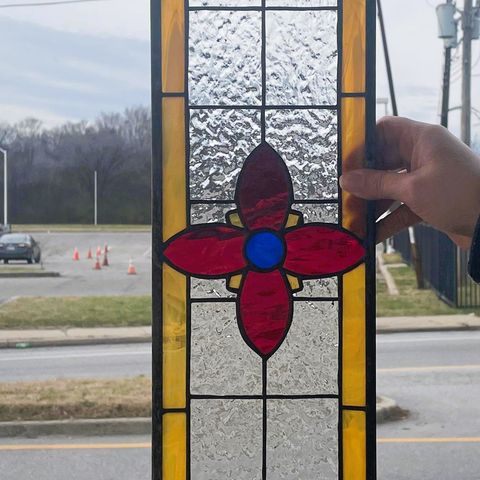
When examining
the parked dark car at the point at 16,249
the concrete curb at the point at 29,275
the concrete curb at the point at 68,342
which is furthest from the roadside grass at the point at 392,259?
the concrete curb at the point at 68,342

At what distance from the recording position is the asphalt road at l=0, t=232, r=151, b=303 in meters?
19.2

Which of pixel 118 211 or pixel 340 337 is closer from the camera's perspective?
pixel 340 337

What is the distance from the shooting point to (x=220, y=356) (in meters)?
2.14

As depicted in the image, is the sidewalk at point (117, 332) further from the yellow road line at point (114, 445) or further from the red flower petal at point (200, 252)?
the red flower petal at point (200, 252)

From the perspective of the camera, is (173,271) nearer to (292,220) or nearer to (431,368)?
(292,220)

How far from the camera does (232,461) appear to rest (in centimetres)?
213

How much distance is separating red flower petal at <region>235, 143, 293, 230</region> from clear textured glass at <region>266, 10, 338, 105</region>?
15cm

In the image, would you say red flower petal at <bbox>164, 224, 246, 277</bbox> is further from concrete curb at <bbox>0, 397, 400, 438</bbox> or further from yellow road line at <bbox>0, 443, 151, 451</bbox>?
concrete curb at <bbox>0, 397, 400, 438</bbox>

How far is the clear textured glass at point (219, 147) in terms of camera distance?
215cm

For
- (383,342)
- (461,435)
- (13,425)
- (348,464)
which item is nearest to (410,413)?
(461,435)

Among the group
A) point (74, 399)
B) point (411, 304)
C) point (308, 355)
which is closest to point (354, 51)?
point (308, 355)

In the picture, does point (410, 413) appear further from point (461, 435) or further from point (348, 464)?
point (348, 464)

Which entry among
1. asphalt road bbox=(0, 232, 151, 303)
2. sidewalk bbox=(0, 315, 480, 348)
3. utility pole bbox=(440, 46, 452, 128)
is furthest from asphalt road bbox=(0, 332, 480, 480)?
asphalt road bbox=(0, 232, 151, 303)

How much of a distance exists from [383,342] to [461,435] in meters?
5.30
